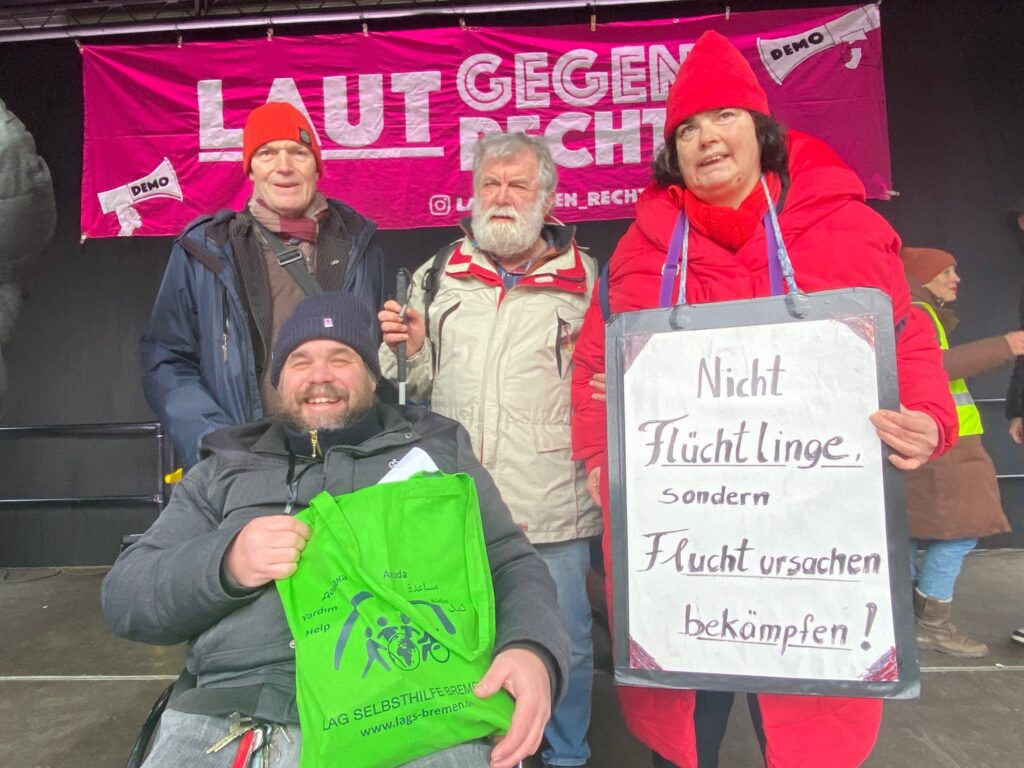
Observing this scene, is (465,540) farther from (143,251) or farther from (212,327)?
(143,251)

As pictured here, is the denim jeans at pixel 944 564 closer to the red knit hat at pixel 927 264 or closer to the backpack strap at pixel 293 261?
the red knit hat at pixel 927 264

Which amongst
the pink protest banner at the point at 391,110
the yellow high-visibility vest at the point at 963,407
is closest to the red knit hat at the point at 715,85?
the yellow high-visibility vest at the point at 963,407

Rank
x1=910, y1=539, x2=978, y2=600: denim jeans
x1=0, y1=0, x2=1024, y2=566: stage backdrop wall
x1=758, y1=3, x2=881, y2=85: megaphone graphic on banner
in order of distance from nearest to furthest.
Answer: x1=910, y1=539, x2=978, y2=600: denim jeans → x1=758, y1=3, x2=881, y2=85: megaphone graphic on banner → x1=0, y1=0, x2=1024, y2=566: stage backdrop wall

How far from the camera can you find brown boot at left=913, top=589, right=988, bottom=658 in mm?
2977

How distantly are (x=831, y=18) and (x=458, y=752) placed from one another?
382 centimetres

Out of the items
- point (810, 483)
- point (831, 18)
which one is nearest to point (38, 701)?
point (810, 483)

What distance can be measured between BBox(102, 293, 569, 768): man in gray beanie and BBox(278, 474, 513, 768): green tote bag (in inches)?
1.8

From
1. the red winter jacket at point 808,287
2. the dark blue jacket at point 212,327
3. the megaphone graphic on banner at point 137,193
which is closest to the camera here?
the red winter jacket at point 808,287

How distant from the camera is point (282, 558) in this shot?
1.19 metres

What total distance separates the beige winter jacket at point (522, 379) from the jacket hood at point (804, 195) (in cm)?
44

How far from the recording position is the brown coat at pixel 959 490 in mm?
2912

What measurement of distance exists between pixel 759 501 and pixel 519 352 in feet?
2.76

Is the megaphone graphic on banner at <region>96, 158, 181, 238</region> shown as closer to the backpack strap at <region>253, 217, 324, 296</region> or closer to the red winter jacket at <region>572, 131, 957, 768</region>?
the backpack strap at <region>253, 217, 324, 296</region>

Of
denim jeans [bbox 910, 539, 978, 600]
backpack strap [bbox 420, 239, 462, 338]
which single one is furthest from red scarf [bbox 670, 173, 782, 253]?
denim jeans [bbox 910, 539, 978, 600]
